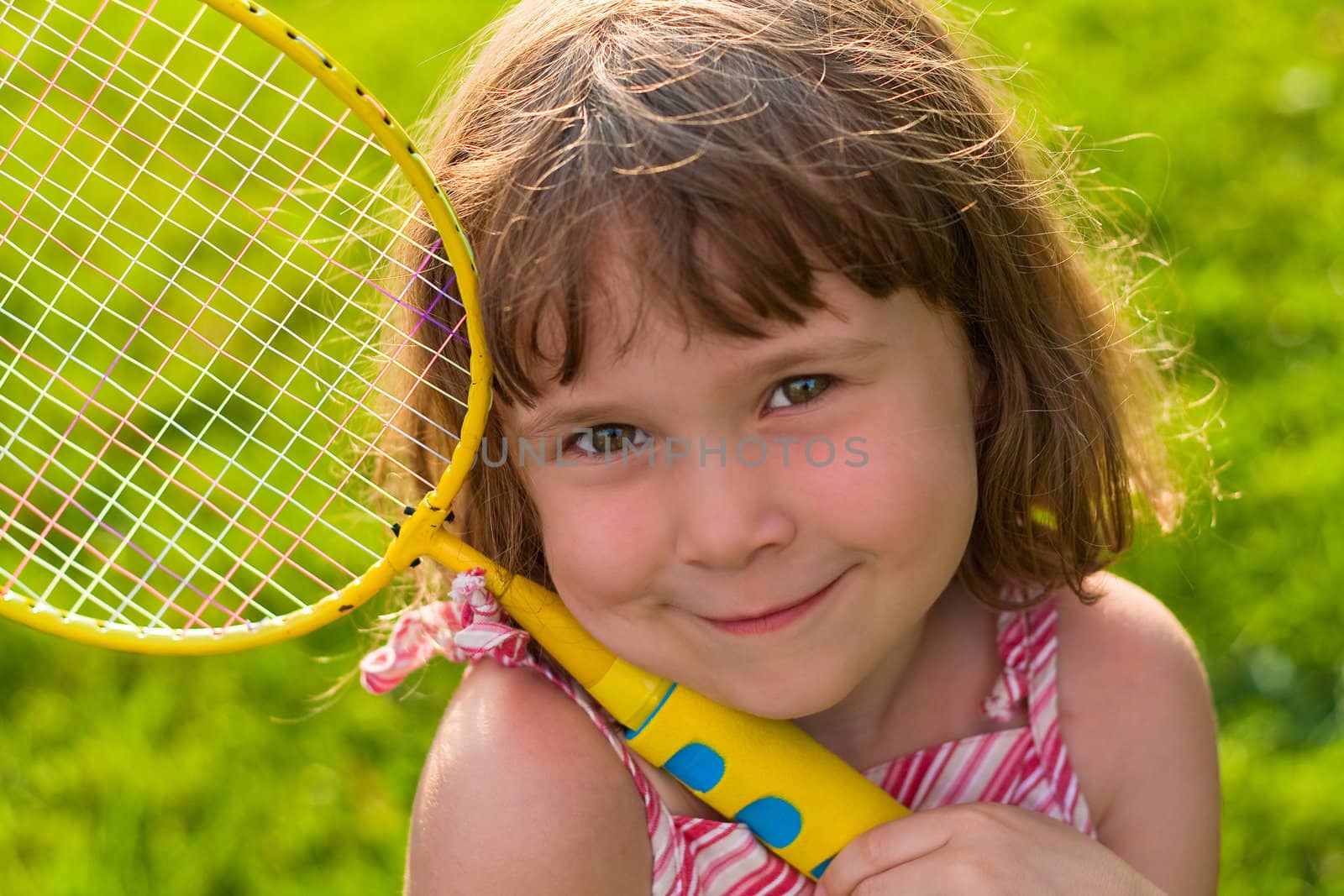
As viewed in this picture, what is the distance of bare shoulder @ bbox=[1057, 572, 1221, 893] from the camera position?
65.8 inches

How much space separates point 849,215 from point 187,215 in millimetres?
2550

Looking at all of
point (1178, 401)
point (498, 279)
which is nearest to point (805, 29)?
point (498, 279)

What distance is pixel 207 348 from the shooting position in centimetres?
311

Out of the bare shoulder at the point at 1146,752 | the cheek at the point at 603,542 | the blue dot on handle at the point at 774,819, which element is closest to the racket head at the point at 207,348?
the cheek at the point at 603,542

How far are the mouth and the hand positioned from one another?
24 cm

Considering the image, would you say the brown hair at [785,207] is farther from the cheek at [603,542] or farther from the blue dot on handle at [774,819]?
the blue dot on handle at [774,819]

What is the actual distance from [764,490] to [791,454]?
41 millimetres

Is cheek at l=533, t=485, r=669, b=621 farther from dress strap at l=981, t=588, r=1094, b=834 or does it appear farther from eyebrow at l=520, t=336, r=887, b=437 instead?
dress strap at l=981, t=588, r=1094, b=834

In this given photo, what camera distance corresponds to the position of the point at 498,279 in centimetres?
134

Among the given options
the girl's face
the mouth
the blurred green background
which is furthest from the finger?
the blurred green background

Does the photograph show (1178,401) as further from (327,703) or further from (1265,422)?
(327,703)

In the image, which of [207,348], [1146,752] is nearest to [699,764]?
[1146,752]

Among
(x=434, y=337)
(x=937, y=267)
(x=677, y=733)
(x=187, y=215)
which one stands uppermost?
(x=937, y=267)

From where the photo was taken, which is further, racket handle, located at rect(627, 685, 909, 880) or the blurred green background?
the blurred green background
